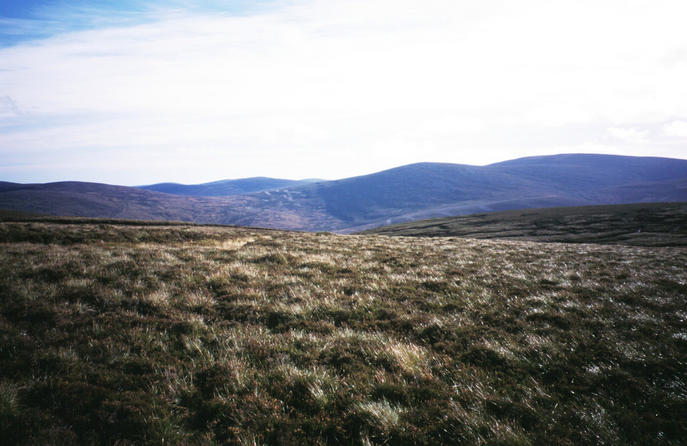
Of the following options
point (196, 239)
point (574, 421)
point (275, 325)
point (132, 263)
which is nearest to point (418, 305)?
point (275, 325)

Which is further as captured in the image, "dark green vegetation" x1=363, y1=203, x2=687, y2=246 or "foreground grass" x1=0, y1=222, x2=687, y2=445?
"dark green vegetation" x1=363, y1=203, x2=687, y2=246

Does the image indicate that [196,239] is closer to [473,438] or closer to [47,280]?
[47,280]

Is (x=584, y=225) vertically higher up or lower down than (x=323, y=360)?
lower down

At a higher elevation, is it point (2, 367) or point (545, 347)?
point (2, 367)

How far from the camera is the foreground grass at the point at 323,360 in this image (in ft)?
12.8

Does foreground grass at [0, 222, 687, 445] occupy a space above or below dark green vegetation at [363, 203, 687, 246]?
above

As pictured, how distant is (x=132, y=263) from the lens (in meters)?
11.8

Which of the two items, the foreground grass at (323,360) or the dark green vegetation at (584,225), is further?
the dark green vegetation at (584,225)

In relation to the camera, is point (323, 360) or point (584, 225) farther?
point (584, 225)

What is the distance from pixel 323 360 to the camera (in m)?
5.73

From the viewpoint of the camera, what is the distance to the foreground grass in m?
3.91

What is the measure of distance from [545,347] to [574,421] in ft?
7.86

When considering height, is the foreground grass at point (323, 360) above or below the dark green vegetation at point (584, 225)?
above

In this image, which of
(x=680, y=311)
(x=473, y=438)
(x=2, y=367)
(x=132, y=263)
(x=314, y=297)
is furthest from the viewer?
(x=132, y=263)
